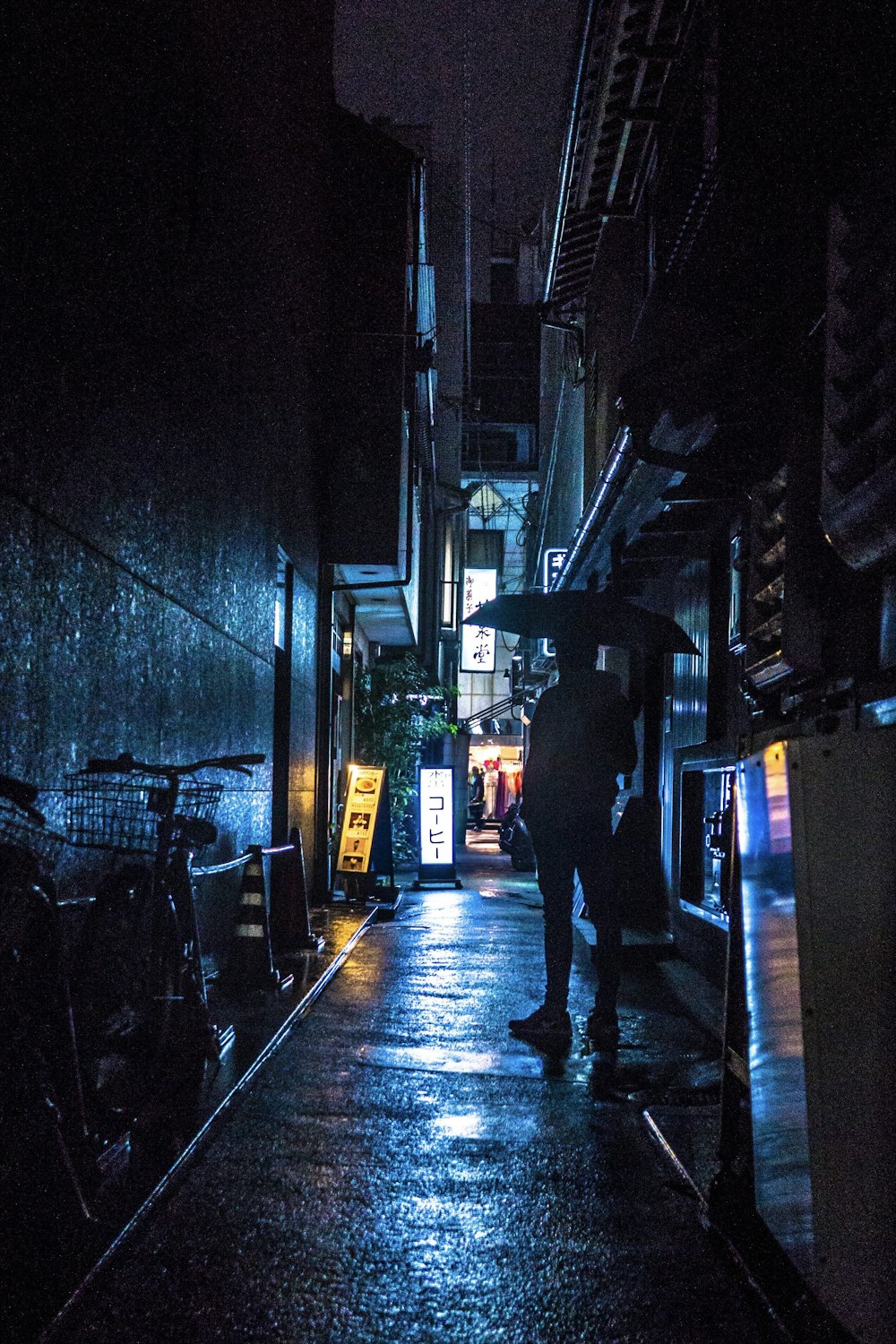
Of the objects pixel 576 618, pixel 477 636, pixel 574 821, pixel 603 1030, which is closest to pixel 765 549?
pixel 576 618

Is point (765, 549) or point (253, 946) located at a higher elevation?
point (765, 549)

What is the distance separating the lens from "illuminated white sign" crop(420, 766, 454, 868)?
16.9m

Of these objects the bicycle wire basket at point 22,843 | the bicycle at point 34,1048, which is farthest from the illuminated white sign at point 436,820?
the bicycle at point 34,1048

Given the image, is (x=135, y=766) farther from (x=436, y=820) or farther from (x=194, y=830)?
(x=436, y=820)

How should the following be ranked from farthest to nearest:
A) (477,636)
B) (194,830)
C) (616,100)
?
1. (477,636)
2. (616,100)
3. (194,830)

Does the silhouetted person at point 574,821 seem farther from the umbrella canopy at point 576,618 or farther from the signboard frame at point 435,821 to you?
the signboard frame at point 435,821

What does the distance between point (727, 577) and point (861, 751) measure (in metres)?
6.56

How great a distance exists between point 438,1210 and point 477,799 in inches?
1480

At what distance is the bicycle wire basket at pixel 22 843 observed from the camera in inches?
127

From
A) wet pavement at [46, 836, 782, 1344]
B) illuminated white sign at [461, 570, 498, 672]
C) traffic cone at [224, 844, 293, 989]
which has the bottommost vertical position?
wet pavement at [46, 836, 782, 1344]

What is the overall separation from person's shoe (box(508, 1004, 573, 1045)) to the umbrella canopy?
93.1 inches

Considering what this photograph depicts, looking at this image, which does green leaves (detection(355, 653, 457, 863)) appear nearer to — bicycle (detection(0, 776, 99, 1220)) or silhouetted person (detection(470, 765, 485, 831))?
bicycle (detection(0, 776, 99, 1220))

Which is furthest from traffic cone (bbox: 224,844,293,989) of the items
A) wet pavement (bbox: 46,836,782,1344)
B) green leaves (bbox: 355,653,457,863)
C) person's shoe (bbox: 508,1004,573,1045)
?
green leaves (bbox: 355,653,457,863)

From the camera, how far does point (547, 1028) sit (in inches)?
256
